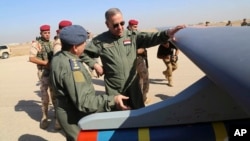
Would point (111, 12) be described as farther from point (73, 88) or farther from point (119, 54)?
point (73, 88)

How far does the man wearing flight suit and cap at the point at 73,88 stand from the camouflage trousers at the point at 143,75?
3749 mm

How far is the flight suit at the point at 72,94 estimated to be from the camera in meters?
2.18

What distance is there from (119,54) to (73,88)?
1.16 meters

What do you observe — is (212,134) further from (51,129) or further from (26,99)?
(26,99)

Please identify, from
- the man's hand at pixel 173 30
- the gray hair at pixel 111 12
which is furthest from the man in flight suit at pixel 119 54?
the man's hand at pixel 173 30

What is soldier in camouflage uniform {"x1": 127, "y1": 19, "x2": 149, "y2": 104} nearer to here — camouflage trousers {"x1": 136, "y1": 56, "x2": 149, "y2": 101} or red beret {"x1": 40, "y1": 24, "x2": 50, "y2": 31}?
camouflage trousers {"x1": 136, "y1": 56, "x2": 149, "y2": 101}

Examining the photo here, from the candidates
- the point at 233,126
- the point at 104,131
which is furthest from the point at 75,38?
the point at 233,126

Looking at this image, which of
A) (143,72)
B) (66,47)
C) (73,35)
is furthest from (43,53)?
(73,35)

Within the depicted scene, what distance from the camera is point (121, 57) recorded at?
3234 millimetres

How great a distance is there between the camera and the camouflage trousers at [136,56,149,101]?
613 cm

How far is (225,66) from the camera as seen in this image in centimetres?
115

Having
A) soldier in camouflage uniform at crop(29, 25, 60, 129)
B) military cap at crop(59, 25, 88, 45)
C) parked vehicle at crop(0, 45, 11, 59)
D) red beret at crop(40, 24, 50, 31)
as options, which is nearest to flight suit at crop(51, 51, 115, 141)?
military cap at crop(59, 25, 88, 45)

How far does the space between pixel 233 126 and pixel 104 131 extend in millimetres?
782

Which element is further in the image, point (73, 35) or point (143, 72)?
point (143, 72)
